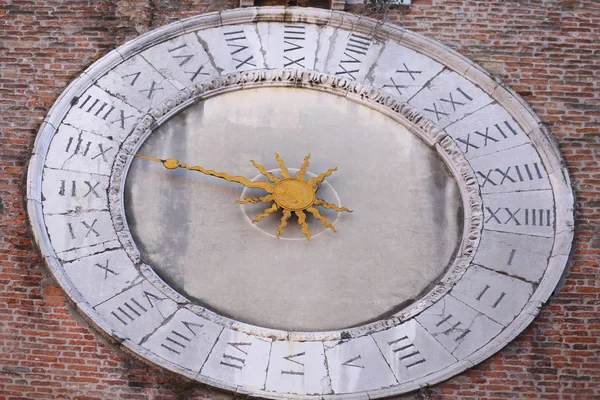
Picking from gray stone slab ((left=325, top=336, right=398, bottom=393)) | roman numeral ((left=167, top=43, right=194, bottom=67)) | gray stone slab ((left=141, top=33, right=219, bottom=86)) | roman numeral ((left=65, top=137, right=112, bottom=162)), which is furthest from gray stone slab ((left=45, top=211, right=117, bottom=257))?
gray stone slab ((left=325, top=336, right=398, bottom=393))

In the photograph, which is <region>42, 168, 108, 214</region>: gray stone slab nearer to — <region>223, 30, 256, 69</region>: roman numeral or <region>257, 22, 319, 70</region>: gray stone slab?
<region>223, 30, 256, 69</region>: roman numeral

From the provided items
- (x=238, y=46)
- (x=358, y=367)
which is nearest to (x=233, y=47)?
(x=238, y=46)

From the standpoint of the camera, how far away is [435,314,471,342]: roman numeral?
12531 mm

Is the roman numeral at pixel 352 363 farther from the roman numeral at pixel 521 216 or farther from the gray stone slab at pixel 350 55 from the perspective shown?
the gray stone slab at pixel 350 55

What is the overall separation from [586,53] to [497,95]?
3.08 ft

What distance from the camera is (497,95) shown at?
13625mm

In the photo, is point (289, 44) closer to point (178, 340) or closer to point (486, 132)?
point (486, 132)

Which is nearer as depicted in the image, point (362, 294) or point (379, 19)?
point (362, 294)

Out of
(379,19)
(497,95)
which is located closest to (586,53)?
(497,95)

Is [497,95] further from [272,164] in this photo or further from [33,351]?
[33,351]

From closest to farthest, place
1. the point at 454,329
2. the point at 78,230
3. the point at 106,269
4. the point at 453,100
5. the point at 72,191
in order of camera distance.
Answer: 1. the point at 454,329
2. the point at 106,269
3. the point at 78,230
4. the point at 72,191
5. the point at 453,100

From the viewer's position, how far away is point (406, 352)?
12.4 meters

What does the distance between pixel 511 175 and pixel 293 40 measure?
2.27 meters

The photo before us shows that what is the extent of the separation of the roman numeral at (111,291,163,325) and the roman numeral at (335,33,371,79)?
2729mm
